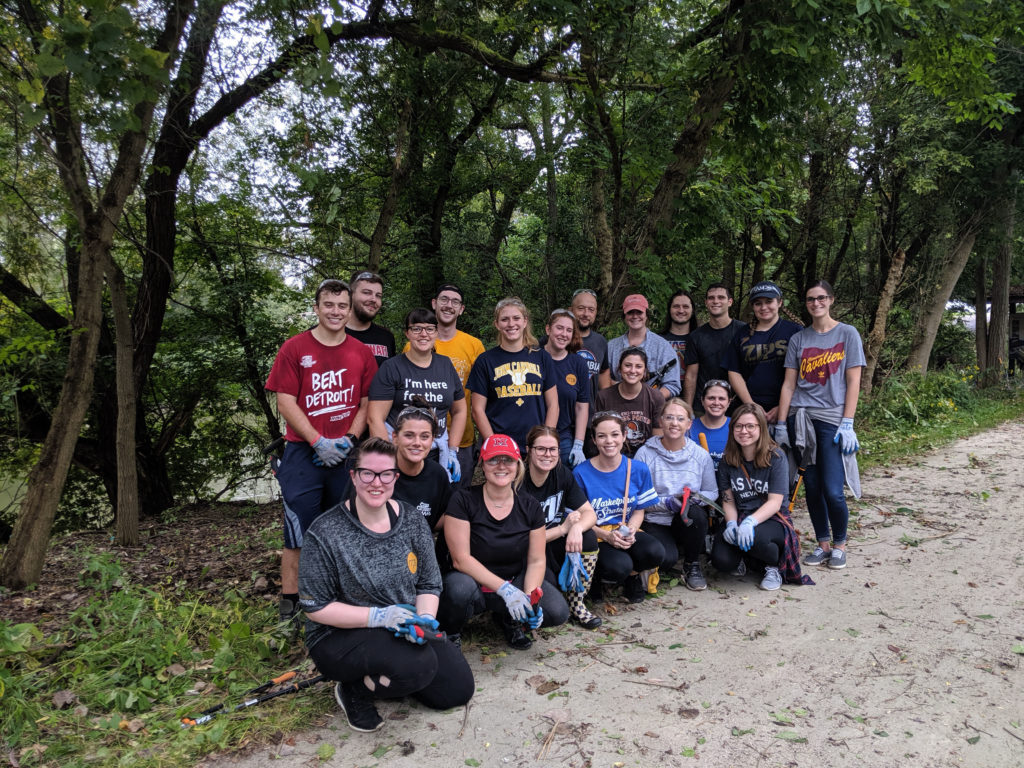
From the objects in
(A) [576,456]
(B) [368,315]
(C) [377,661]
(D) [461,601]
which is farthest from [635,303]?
(C) [377,661]

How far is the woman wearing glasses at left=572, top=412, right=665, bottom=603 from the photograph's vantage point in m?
4.00

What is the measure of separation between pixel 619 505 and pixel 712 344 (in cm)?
181

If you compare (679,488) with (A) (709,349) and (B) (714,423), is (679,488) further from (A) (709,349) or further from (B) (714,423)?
(A) (709,349)

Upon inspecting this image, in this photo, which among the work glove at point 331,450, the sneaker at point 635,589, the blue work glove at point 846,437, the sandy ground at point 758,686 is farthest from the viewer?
the blue work glove at point 846,437

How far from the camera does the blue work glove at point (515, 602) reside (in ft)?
10.7

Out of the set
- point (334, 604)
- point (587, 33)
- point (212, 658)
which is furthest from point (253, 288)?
point (334, 604)

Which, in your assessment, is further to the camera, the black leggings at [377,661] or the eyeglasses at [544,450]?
the eyeglasses at [544,450]

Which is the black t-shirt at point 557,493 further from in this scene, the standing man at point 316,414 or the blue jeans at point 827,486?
the blue jeans at point 827,486

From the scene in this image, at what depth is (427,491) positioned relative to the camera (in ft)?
11.8

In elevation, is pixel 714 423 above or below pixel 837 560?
above

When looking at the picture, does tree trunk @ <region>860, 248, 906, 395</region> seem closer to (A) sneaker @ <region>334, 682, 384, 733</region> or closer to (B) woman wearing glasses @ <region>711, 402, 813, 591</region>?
(B) woman wearing glasses @ <region>711, 402, 813, 591</region>

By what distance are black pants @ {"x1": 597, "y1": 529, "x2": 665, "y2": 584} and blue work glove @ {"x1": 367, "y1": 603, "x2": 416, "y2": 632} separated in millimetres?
1628

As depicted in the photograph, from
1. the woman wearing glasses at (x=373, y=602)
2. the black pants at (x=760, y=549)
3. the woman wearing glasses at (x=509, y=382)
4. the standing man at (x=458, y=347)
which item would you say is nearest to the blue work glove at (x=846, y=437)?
the black pants at (x=760, y=549)

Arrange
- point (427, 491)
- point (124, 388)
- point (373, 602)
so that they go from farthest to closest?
point (124, 388) → point (427, 491) → point (373, 602)
